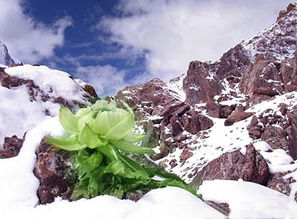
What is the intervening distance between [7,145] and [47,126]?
4.42 ft

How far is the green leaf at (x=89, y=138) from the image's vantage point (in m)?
1.79

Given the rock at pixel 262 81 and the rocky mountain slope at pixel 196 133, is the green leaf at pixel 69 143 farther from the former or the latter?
the rock at pixel 262 81

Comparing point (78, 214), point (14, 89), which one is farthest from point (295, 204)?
point (14, 89)

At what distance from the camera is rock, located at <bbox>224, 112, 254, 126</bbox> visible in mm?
90125

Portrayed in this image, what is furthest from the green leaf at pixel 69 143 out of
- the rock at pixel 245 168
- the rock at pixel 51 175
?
the rock at pixel 245 168

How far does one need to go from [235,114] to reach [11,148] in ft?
304

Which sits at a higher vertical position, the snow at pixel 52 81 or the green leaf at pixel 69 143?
the snow at pixel 52 81

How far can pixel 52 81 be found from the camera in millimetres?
4816

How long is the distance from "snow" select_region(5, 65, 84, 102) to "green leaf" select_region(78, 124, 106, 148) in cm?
277

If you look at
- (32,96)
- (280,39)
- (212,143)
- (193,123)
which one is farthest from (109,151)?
(280,39)

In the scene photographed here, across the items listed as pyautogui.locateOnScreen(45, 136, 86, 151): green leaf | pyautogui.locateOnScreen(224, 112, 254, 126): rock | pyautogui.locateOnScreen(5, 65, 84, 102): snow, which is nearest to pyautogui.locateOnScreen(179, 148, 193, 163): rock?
pyautogui.locateOnScreen(224, 112, 254, 126): rock

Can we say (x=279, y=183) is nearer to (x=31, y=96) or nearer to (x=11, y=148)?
(x=31, y=96)

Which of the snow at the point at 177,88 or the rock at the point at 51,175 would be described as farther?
the snow at the point at 177,88

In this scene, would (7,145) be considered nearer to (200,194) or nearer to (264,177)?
(200,194)
